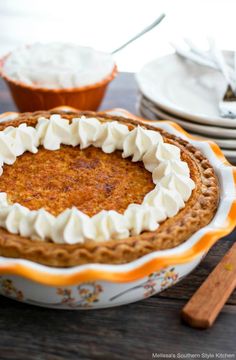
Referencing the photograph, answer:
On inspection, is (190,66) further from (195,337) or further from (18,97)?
(195,337)

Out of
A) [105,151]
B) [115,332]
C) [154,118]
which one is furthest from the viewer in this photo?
[154,118]

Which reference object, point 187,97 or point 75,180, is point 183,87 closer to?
point 187,97

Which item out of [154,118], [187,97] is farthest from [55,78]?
[187,97]

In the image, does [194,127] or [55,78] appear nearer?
[194,127]

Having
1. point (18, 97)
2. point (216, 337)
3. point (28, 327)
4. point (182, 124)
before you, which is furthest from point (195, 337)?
point (18, 97)

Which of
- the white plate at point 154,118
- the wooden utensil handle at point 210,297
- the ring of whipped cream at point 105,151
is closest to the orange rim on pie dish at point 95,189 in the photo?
the ring of whipped cream at point 105,151

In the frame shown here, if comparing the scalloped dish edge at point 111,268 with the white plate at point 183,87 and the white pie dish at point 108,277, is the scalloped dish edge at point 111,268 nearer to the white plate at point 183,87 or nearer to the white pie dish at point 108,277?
the white pie dish at point 108,277
